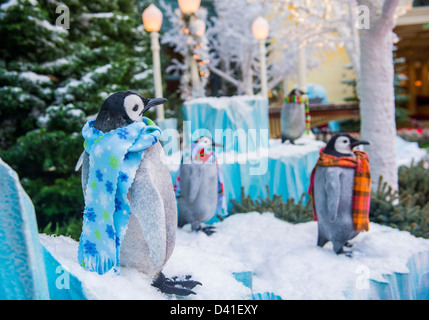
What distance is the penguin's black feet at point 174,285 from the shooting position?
1737mm

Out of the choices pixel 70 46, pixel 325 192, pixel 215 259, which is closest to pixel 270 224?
pixel 325 192

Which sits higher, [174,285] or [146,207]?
[146,207]

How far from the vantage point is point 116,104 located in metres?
1.74

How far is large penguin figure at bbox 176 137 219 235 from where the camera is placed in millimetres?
3268

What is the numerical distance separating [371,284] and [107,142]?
191 cm

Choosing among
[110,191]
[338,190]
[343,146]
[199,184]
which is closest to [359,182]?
[338,190]

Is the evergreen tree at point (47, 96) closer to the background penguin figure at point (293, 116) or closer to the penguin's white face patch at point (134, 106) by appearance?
the background penguin figure at point (293, 116)

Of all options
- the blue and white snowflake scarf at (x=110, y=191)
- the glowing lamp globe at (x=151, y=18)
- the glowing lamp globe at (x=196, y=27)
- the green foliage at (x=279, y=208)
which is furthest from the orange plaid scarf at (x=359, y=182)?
the glowing lamp globe at (x=196, y=27)

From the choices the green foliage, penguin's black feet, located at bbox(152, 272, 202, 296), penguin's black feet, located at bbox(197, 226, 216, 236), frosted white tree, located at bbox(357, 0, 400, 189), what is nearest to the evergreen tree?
penguin's black feet, located at bbox(197, 226, 216, 236)

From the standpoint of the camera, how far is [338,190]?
2.76 metres

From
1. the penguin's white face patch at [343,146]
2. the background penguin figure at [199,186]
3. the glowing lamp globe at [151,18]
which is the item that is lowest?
the background penguin figure at [199,186]

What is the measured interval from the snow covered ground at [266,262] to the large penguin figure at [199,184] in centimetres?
20

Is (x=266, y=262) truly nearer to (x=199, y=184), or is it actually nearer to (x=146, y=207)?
(x=199, y=184)

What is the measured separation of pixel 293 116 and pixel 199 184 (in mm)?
2007
